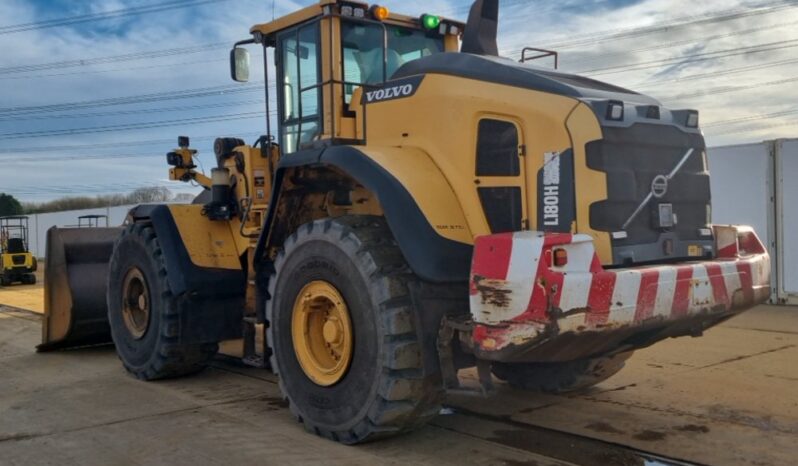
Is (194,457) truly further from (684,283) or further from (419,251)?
(684,283)

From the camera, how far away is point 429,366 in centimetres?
448

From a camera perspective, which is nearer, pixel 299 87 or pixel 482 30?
pixel 482 30

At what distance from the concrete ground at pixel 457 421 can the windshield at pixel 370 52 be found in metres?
2.59

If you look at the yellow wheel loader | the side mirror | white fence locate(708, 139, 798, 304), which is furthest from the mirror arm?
the yellow wheel loader

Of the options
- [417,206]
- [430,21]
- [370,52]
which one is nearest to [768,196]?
[430,21]

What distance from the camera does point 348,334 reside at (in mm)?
4770

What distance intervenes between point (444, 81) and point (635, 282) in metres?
1.81

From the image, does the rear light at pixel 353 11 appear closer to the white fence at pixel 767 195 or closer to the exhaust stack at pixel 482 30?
the exhaust stack at pixel 482 30

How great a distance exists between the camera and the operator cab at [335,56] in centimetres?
576

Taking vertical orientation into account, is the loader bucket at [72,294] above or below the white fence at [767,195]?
below

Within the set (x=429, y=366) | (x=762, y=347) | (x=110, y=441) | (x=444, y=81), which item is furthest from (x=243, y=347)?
(x=762, y=347)

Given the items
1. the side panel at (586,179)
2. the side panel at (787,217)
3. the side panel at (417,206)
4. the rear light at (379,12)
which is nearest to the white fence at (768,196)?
the side panel at (787,217)

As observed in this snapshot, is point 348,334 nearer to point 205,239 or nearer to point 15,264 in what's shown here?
point 205,239

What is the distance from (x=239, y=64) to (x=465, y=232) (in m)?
3.12
